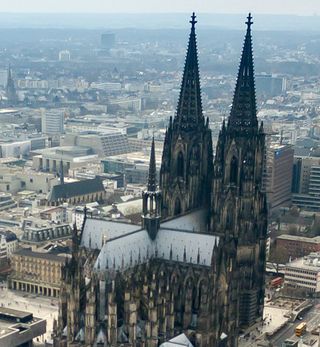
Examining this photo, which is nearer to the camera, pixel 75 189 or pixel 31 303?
pixel 31 303

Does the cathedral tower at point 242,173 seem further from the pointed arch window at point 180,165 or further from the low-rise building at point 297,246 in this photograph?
the low-rise building at point 297,246

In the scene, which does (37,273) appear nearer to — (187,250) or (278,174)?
(187,250)

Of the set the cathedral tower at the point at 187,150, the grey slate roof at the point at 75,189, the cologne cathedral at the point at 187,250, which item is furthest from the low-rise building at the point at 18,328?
the grey slate roof at the point at 75,189

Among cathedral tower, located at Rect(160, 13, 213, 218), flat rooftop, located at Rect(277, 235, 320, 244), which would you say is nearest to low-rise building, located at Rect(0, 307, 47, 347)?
cathedral tower, located at Rect(160, 13, 213, 218)

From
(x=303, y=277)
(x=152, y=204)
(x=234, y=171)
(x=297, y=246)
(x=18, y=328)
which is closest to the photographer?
(x=152, y=204)

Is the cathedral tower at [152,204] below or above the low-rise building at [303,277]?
above

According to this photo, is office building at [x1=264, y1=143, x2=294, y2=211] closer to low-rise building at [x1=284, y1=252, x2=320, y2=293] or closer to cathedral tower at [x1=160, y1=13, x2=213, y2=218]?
low-rise building at [x1=284, y1=252, x2=320, y2=293]

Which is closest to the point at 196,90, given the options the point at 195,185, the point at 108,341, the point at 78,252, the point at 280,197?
the point at 195,185

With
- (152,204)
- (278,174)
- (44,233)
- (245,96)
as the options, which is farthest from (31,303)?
(278,174)
